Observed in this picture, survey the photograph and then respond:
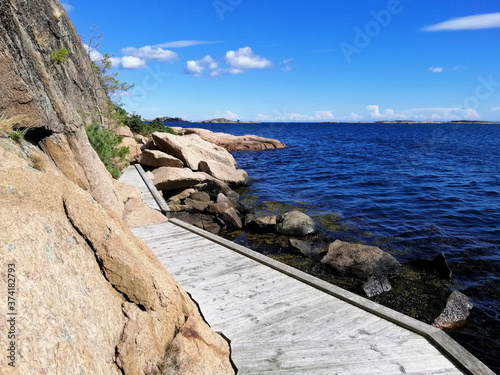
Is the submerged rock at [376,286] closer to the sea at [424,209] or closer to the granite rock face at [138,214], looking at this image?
the sea at [424,209]

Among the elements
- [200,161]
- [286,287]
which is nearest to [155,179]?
[200,161]

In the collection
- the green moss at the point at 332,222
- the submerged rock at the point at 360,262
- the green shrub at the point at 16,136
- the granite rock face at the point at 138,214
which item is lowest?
the green moss at the point at 332,222

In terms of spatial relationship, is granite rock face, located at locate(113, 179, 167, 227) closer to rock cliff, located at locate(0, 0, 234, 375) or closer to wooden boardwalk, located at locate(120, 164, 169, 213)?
wooden boardwalk, located at locate(120, 164, 169, 213)

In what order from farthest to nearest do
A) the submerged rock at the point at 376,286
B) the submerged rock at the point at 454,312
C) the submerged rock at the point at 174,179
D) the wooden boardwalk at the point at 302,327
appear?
the submerged rock at the point at 174,179 < the submerged rock at the point at 376,286 < the submerged rock at the point at 454,312 < the wooden boardwalk at the point at 302,327

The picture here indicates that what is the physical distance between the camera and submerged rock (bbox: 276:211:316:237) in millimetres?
12602

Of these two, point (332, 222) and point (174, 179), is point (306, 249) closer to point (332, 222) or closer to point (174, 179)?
point (332, 222)

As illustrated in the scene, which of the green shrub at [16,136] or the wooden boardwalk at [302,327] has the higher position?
the green shrub at [16,136]

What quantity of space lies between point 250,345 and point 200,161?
1675cm

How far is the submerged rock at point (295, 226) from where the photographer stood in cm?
1260

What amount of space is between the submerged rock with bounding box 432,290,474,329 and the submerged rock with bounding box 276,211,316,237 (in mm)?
5538

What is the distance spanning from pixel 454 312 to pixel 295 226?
6003 millimetres

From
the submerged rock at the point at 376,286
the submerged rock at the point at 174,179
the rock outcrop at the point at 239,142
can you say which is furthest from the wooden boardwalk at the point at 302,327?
the rock outcrop at the point at 239,142

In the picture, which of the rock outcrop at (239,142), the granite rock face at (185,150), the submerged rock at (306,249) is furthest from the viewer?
the rock outcrop at (239,142)

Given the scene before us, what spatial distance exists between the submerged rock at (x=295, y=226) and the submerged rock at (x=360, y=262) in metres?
2.77
